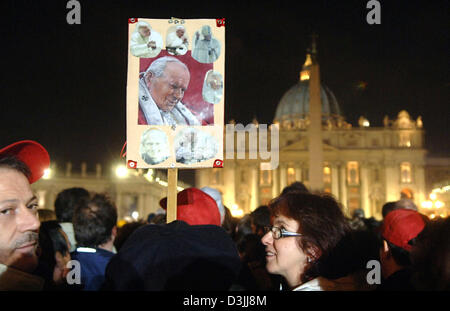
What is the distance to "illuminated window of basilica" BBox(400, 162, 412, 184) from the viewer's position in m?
67.4

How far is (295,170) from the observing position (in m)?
67.7

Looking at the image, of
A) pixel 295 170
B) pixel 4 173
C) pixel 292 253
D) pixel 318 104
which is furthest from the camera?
pixel 295 170

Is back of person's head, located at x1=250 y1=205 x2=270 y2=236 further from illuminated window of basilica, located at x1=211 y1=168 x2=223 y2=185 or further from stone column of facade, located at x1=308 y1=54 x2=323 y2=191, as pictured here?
illuminated window of basilica, located at x1=211 y1=168 x2=223 y2=185

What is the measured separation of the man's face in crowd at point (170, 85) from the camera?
311cm

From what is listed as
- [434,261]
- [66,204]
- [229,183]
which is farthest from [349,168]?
[434,261]

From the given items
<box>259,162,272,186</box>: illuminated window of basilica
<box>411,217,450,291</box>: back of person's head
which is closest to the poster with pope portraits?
<box>411,217,450,291</box>: back of person's head

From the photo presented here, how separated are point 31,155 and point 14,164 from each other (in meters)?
0.16

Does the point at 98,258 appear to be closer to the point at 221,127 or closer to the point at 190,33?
the point at 221,127

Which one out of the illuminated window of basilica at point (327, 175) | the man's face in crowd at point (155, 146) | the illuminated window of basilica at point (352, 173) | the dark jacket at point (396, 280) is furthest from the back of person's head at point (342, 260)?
the illuminated window of basilica at point (352, 173)

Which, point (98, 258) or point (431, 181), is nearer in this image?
point (98, 258)

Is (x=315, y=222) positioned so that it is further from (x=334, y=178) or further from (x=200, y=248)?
(x=334, y=178)

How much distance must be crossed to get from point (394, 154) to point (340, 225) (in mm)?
70359

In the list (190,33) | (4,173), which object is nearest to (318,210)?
(190,33)

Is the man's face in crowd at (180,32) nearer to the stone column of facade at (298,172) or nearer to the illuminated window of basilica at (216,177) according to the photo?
the stone column of facade at (298,172)
